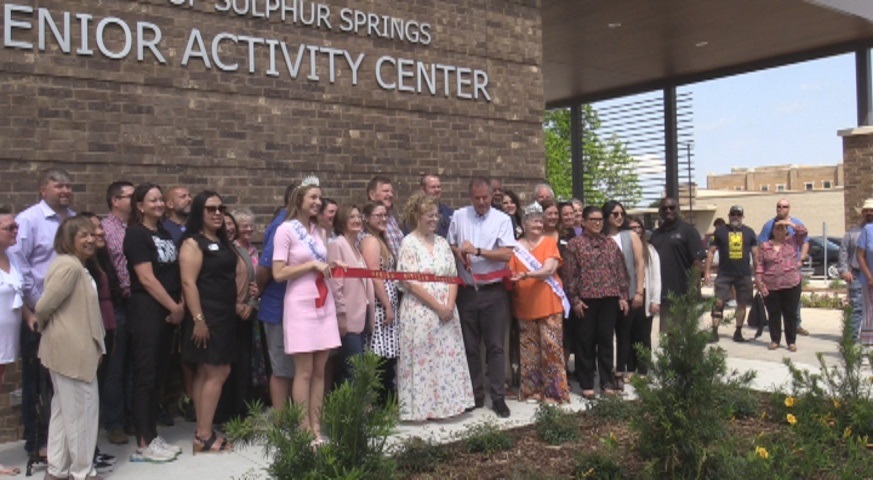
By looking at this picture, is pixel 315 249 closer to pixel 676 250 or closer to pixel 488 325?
pixel 488 325

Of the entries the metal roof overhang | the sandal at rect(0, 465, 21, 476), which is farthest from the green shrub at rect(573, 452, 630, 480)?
the metal roof overhang

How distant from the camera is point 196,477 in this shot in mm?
5480

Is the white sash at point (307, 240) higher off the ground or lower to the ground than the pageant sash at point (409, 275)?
higher

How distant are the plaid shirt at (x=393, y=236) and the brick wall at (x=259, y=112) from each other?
1225 millimetres

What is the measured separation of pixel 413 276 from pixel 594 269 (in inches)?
72.8

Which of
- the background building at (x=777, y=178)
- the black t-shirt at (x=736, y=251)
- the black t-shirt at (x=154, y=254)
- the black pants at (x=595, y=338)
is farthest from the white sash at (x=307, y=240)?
the background building at (x=777, y=178)

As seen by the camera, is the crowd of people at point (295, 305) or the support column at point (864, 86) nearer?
the crowd of people at point (295, 305)

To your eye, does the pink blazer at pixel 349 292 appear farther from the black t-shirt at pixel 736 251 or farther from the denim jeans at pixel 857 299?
the black t-shirt at pixel 736 251

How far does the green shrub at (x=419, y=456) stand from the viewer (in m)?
5.36

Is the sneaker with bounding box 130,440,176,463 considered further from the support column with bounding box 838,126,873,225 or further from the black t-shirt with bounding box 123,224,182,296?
the support column with bounding box 838,126,873,225

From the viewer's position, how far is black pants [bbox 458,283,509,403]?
7.18 metres

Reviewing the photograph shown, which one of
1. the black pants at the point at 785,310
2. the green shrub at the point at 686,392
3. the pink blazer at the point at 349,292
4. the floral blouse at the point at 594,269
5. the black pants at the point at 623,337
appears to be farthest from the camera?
the black pants at the point at 785,310

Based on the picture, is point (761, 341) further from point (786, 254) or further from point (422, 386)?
point (422, 386)

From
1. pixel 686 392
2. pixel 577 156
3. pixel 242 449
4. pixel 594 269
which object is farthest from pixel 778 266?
pixel 577 156
